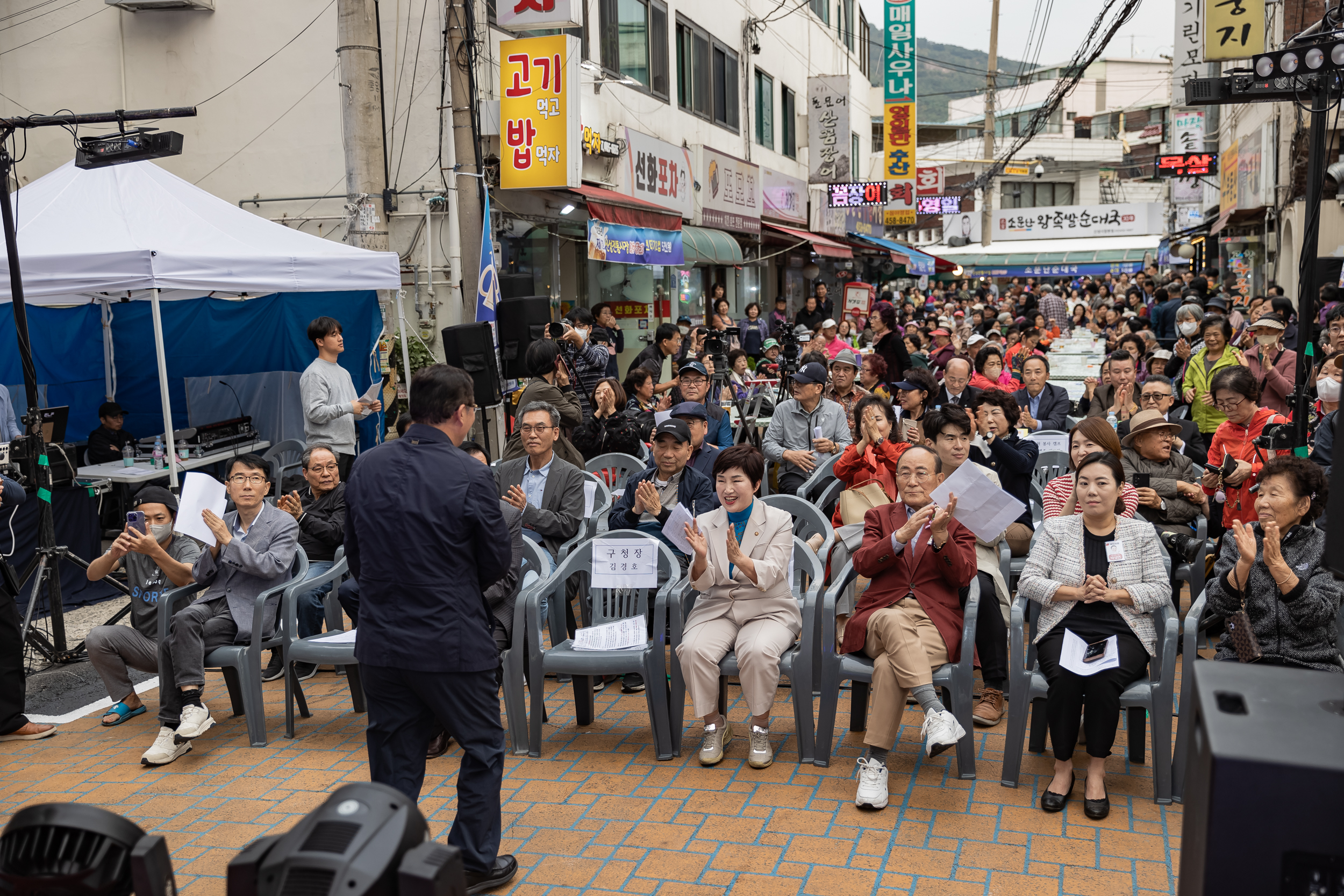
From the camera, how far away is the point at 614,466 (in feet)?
25.7

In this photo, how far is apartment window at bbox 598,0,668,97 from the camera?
597 inches

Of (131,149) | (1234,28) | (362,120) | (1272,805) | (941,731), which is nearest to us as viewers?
(1272,805)

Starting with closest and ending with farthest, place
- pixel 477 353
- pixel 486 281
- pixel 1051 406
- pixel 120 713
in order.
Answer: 1. pixel 120 713
2. pixel 1051 406
3. pixel 477 353
4. pixel 486 281

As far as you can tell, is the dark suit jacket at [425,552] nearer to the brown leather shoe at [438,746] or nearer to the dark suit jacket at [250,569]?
the brown leather shoe at [438,746]

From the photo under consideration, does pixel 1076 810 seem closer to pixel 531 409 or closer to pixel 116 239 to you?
pixel 531 409

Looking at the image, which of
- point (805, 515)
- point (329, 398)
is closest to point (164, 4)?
point (329, 398)

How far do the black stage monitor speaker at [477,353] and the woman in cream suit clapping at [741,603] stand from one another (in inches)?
169

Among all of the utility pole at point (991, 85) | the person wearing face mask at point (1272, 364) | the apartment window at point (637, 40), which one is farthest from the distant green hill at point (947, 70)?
the person wearing face mask at point (1272, 364)

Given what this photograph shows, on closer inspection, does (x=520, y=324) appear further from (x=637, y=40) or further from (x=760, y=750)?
(x=637, y=40)

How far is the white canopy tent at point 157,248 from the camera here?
7789 millimetres

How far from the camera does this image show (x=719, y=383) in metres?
11.2

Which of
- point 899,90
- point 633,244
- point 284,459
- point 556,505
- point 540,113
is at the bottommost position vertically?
point 284,459

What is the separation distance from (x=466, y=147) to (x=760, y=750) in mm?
6638

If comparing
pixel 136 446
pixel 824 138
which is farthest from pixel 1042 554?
pixel 824 138
